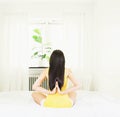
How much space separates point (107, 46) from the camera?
4.46 meters

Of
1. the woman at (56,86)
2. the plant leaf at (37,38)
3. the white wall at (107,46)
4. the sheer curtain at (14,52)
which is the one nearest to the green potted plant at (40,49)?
the plant leaf at (37,38)

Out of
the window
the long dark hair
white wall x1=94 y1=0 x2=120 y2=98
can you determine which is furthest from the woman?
the window

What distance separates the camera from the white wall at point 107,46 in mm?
4219

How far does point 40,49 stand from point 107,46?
1.44 meters

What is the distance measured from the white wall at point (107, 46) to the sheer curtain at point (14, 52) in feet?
4.29

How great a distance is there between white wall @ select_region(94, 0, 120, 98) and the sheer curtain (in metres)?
1.31

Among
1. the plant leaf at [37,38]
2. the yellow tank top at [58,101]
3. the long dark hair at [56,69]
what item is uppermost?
the plant leaf at [37,38]

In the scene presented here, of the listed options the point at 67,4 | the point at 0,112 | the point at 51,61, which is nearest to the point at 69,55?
the point at 67,4

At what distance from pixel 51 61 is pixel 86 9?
2604mm

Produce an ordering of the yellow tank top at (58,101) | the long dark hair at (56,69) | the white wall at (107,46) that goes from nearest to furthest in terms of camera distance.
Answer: the yellow tank top at (58,101), the long dark hair at (56,69), the white wall at (107,46)

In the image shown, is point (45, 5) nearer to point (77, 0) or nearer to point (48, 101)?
point (77, 0)

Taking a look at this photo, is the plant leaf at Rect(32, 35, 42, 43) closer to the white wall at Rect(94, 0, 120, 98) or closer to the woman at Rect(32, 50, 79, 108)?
the white wall at Rect(94, 0, 120, 98)

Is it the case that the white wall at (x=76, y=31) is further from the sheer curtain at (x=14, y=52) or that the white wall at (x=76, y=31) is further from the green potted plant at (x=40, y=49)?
the green potted plant at (x=40, y=49)

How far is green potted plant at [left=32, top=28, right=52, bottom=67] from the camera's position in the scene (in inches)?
208
